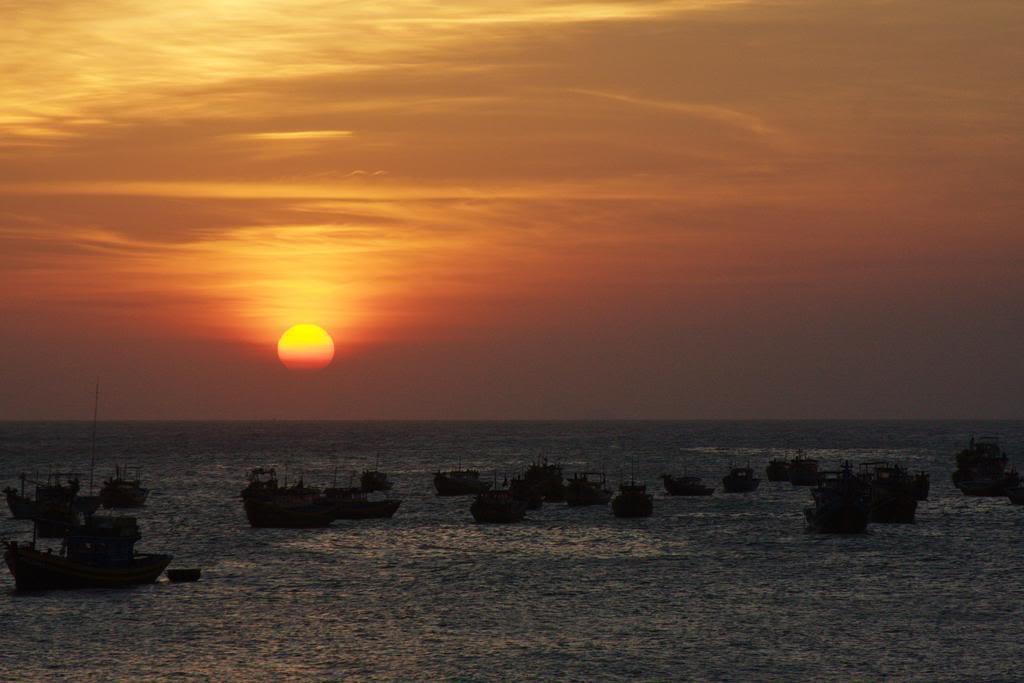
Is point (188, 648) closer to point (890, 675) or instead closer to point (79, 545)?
point (79, 545)

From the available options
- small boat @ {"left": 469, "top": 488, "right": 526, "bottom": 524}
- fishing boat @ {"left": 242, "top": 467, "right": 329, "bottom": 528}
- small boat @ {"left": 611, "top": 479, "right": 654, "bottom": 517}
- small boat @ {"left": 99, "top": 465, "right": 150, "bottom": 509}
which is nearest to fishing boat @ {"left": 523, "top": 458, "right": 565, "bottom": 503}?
small boat @ {"left": 611, "top": 479, "right": 654, "bottom": 517}

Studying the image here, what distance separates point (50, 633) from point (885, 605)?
5041cm

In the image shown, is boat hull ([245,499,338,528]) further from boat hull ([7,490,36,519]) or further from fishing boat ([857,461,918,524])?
fishing boat ([857,461,918,524])

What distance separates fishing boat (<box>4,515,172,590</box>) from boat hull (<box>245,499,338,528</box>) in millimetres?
45377

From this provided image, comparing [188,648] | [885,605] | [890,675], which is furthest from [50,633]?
[885,605]

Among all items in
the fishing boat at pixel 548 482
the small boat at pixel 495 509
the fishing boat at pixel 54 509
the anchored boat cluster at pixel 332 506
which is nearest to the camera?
the anchored boat cluster at pixel 332 506

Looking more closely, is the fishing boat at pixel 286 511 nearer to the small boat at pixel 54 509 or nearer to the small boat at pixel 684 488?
the small boat at pixel 54 509

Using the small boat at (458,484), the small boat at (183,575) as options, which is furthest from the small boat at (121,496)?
the small boat at (183,575)

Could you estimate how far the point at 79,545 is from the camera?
311ft

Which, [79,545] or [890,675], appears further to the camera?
[79,545]

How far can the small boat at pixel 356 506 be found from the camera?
503ft

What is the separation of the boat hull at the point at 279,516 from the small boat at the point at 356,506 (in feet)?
22.4

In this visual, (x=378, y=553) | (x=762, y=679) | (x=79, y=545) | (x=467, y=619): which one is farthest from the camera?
(x=378, y=553)

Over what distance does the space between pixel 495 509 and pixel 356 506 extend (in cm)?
1696
